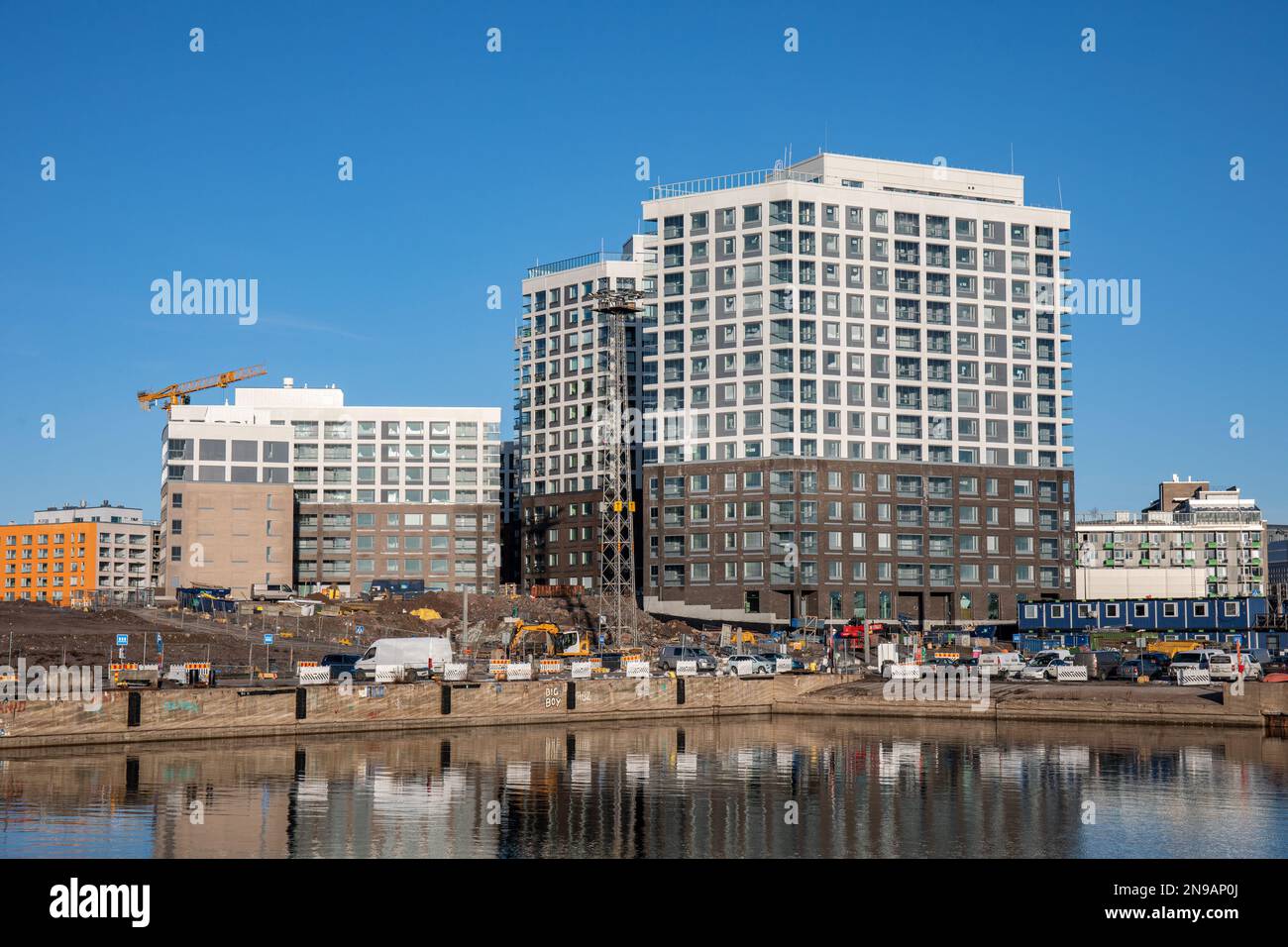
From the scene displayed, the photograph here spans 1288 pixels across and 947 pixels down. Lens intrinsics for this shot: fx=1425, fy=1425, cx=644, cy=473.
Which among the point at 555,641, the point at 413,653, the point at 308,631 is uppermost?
the point at 413,653

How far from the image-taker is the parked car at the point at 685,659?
108 meters

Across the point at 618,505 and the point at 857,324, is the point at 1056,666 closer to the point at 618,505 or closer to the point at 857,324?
the point at 618,505

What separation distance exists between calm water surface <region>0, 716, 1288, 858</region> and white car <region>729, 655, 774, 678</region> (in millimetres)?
23491

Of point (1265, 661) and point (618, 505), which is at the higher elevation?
point (618, 505)

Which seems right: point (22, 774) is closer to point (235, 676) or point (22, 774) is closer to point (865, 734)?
point (235, 676)

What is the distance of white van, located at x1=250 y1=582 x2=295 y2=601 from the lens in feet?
604

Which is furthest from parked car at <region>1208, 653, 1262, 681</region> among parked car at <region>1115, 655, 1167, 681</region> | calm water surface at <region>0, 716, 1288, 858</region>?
calm water surface at <region>0, 716, 1288, 858</region>

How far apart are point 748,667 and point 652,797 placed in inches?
1929

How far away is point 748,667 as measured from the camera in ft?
337

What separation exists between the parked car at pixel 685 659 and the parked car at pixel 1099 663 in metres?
27.4

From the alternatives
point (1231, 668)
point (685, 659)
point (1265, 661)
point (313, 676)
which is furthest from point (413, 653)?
point (1265, 661)

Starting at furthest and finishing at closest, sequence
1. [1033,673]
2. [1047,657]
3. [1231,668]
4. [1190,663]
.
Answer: [1047,657]
[1033,673]
[1190,663]
[1231,668]
